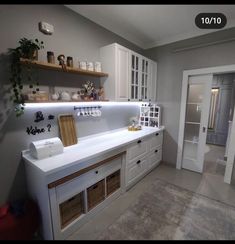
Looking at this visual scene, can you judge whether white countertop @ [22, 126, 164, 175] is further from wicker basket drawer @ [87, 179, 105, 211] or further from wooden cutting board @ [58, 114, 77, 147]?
wicker basket drawer @ [87, 179, 105, 211]

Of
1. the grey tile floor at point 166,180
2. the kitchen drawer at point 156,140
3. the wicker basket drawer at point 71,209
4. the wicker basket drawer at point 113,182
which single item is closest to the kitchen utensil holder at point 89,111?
the wicker basket drawer at point 113,182

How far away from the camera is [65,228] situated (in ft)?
4.91

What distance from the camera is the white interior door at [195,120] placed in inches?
109

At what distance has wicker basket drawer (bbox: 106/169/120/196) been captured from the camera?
1.98 meters

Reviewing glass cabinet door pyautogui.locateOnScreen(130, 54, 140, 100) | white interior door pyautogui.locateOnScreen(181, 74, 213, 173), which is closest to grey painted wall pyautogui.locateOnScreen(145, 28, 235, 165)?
white interior door pyautogui.locateOnScreen(181, 74, 213, 173)

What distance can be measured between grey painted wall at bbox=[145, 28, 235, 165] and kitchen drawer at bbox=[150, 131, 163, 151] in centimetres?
19

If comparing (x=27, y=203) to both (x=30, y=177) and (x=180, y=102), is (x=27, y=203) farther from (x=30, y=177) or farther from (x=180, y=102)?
(x=180, y=102)

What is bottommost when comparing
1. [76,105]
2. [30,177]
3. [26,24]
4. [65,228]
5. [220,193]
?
[220,193]

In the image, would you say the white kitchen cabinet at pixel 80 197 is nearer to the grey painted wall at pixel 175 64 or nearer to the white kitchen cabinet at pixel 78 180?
the white kitchen cabinet at pixel 78 180

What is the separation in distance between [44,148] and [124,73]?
5.21 ft

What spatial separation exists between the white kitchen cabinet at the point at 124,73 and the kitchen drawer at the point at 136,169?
1060mm

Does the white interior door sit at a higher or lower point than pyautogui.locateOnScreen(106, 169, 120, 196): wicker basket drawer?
higher
